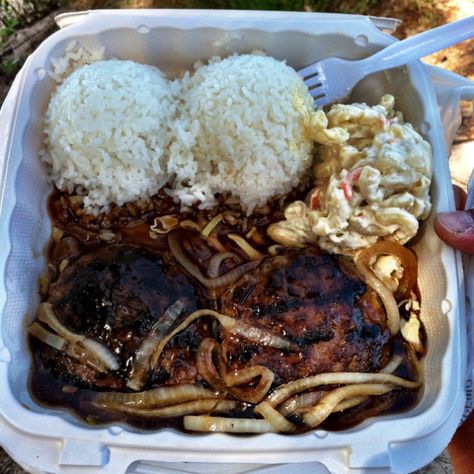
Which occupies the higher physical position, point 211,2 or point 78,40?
point 78,40

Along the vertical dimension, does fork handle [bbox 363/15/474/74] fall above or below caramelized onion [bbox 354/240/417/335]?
above

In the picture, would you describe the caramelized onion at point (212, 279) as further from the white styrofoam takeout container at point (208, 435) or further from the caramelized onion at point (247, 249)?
the white styrofoam takeout container at point (208, 435)

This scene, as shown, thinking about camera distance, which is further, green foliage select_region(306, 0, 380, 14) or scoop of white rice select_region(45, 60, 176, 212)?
green foliage select_region(306, 0, 380, 14)

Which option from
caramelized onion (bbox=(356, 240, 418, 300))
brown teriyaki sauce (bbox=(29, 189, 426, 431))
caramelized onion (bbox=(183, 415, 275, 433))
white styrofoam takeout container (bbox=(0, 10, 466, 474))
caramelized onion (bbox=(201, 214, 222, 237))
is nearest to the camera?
white styrofoam takeout container (bbox=(0, 10, 466, 474))

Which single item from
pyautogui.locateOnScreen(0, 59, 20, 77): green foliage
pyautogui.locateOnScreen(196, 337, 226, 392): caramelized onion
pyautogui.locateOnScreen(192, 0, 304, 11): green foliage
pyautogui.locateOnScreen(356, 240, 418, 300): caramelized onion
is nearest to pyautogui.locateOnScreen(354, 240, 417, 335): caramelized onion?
pyautogui.locateOnScreen(356, 240, 418, 300): caramelized onion

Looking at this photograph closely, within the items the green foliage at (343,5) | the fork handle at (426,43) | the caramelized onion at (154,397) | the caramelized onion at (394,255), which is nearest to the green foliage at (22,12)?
the green foliage at (343,5)

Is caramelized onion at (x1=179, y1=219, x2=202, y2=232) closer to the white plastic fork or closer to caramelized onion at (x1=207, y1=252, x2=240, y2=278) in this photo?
caramelized onion at (x1=207, y1=252, x2=240, y2=278)

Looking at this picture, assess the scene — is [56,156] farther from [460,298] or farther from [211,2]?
[211,2]

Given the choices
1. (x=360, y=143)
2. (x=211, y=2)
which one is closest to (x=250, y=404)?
(x=360, y=143)
